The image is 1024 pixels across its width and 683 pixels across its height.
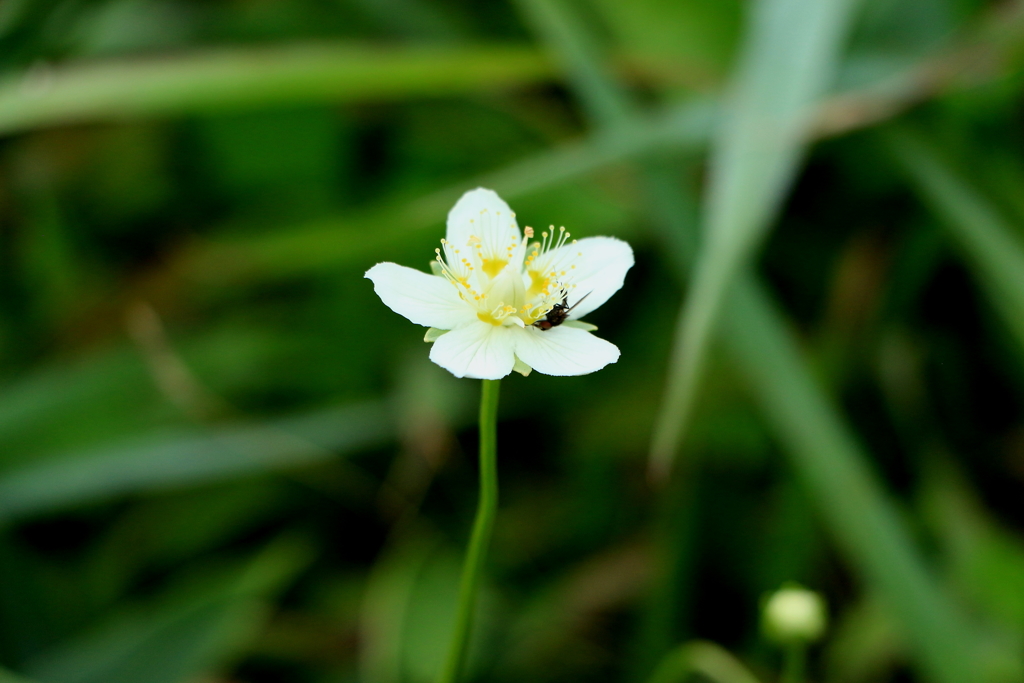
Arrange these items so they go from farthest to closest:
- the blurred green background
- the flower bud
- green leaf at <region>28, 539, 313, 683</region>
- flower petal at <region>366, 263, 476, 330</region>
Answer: the blurred green background → green leaf at <region>28, 539, 313, 683</region> → the flower bud → flower petal at <region>366, 263, 476, 330</region>

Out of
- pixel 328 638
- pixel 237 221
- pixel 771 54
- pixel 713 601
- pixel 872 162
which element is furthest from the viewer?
pixel 237 221

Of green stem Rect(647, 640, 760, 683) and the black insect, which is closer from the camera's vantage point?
the black insect

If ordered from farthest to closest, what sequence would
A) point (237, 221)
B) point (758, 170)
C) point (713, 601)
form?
point (237, 221) → point (713, 601) → point (758, 170)

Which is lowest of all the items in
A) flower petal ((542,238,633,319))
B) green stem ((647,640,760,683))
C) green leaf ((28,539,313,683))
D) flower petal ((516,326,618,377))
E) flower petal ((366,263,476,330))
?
green stem ((647,640,760,683))

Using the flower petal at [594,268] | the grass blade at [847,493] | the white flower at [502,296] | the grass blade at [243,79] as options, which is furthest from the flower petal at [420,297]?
the grass blade at [243,79]

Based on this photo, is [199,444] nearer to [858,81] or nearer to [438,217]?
[438,217]

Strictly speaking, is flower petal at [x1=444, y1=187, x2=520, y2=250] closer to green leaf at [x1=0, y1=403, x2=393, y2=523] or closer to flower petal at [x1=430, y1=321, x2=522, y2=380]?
flower petal at [x1=430, y1=321, x2=522, y2=380]

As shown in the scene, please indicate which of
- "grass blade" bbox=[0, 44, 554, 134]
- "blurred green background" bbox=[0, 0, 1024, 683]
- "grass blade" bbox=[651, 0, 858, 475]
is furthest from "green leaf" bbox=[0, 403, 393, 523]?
"grass blade" bbox=[651, 0, 858, 475]

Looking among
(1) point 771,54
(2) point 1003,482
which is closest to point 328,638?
(1) point 771,54
